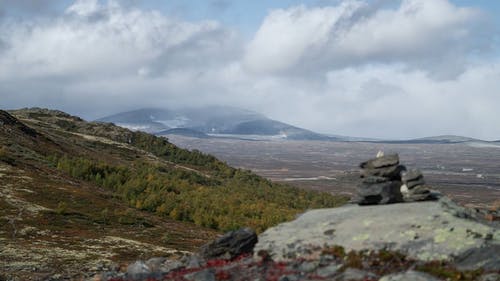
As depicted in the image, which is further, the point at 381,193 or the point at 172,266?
the point at 381,193

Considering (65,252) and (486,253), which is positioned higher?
(486,253)

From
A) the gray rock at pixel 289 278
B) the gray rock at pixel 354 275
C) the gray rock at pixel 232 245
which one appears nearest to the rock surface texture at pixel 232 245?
the gray rock at pixel 232 245

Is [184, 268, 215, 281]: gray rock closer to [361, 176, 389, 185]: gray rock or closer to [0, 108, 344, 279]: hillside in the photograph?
[361, 176, 389, 185]: gray rock

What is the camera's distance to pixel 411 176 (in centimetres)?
3088

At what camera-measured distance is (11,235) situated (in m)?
47.8

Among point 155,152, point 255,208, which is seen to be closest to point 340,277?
point 255,208

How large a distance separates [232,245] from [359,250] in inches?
321

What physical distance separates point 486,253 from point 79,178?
268 feet

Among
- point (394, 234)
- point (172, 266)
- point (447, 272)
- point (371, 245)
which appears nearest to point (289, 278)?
point (371, 245)

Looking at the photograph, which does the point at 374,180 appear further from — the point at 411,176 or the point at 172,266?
the point at 172,266

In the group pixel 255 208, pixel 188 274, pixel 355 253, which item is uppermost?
pixel 355 253

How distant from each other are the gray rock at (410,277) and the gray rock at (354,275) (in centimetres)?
100

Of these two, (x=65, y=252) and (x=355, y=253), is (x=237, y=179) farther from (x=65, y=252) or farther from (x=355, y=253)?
(x=355, y=253)

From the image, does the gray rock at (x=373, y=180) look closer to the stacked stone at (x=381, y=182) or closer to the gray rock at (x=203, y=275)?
the stacked stone at (x=381, y=182)
